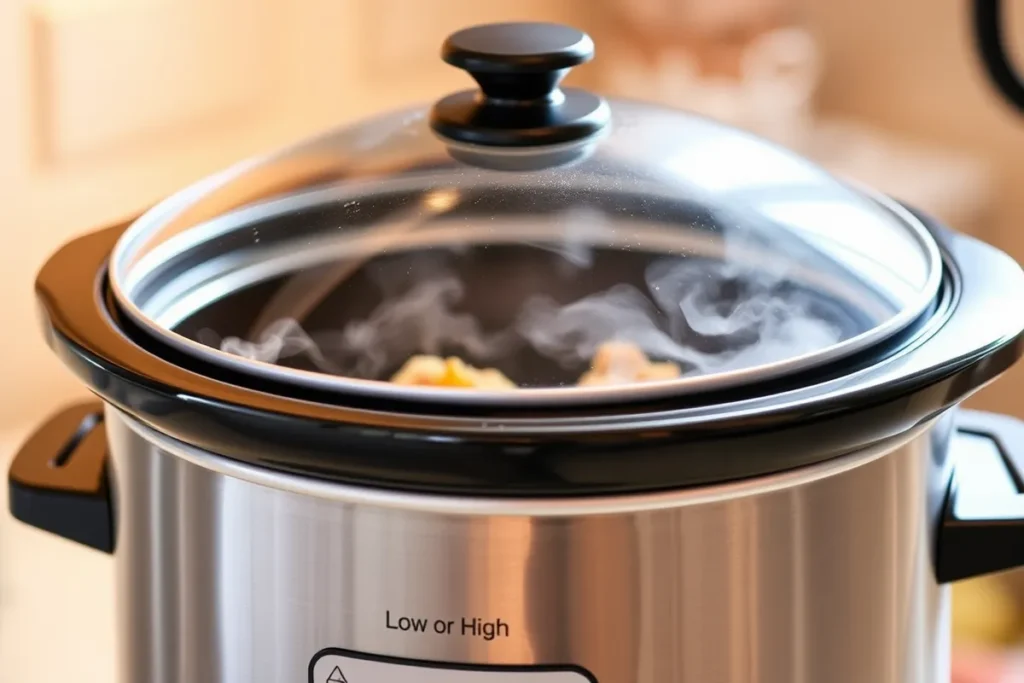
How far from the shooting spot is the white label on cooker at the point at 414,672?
1.72 ft

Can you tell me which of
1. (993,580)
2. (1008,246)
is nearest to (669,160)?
(993,580)

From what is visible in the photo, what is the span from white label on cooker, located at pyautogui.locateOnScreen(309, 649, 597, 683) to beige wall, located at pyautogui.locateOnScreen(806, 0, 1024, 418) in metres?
1.27

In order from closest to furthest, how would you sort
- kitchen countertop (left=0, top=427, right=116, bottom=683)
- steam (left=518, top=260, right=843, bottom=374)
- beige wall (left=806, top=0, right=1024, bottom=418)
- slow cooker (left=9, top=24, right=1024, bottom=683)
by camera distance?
slow cooker (left=9, top=24, right=1024, bottom=683)
steam (left=518, top=260, right=843, bottom=374)
kitchen countertop (left=0, top=427, right=116, bottom=683)
beige wall (left=806, top=0, right=1024, bottom=418)

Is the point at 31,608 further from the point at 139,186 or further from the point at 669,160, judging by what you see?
the point at 669,160

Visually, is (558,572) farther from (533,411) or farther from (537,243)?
(537,243)

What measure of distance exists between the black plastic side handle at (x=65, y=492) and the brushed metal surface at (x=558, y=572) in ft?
0.25

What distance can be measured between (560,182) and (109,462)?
0.24m

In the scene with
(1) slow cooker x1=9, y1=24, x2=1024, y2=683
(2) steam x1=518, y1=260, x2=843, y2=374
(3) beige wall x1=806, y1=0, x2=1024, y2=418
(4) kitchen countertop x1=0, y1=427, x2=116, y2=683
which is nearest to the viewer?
(1) slow cooker x1=9, y1=24, x2=1024, y2=683

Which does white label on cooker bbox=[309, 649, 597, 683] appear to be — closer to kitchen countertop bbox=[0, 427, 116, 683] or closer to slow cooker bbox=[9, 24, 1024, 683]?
slow cooker bbox=[9, 24, 1024, 683]

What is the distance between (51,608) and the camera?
1091mm

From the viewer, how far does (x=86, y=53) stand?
1233 mm

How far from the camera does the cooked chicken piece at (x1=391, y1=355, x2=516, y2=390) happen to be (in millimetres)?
690

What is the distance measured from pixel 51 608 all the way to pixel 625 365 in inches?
25.6

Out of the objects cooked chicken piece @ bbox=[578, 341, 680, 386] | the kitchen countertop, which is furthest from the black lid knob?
the kitchen countertop
